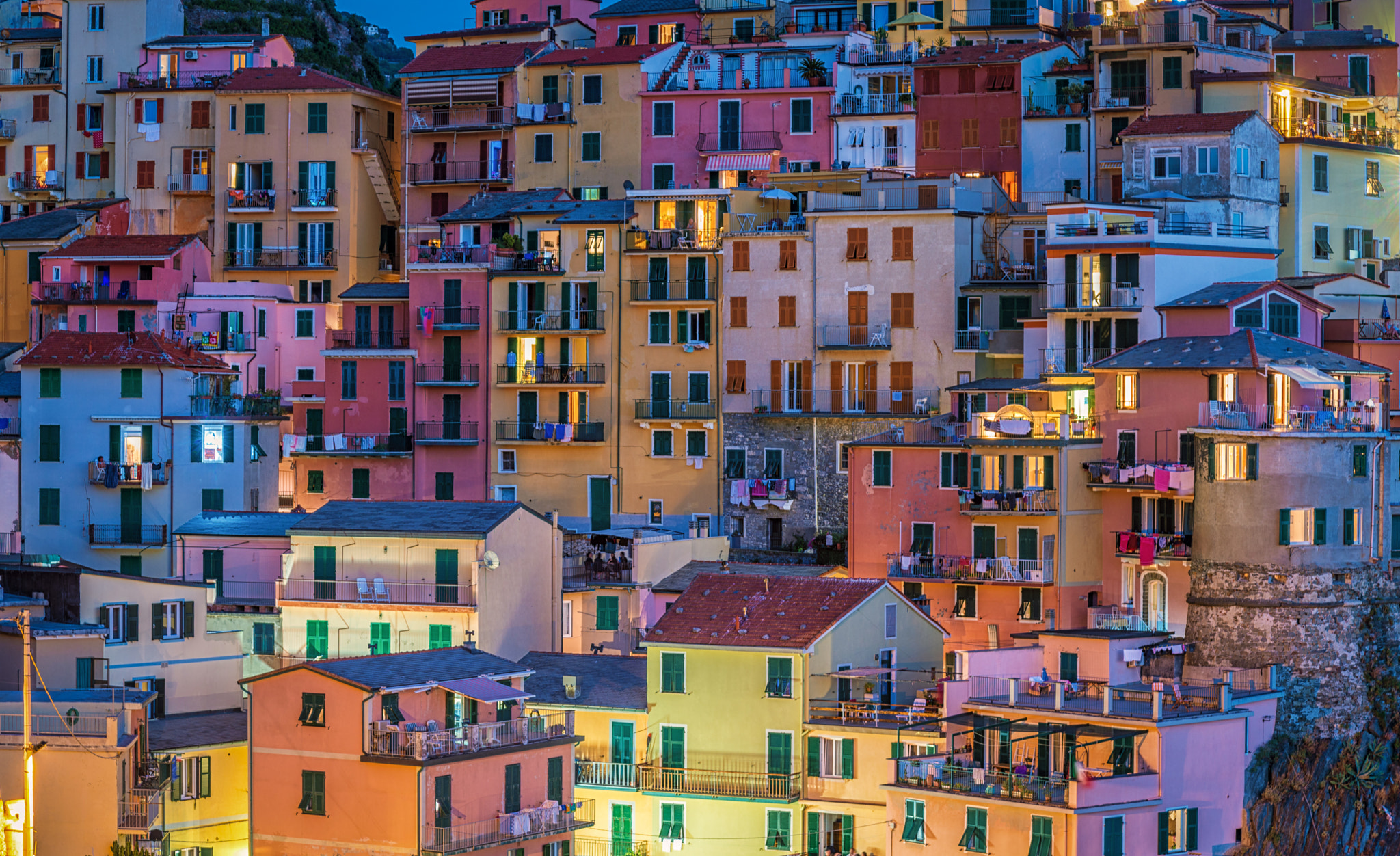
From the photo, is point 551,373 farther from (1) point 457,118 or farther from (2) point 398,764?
(2) point 398,764

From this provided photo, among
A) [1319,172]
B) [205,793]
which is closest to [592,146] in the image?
[1319,172]

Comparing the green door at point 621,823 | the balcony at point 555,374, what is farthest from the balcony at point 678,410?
the green door at point 621,823

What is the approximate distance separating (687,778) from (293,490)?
96.1 ft

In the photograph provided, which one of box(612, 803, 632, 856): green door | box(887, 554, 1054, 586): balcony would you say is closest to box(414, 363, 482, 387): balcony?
box(887, 554, 1054, 586): balcony

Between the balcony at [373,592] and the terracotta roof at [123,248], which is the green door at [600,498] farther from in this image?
the balcony at [373,592]

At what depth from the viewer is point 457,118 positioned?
9388cm

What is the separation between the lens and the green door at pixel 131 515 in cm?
7806

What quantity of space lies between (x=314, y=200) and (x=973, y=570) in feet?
109

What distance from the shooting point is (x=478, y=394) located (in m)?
85.2

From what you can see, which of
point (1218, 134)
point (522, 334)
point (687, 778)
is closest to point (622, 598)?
point (687, 778)

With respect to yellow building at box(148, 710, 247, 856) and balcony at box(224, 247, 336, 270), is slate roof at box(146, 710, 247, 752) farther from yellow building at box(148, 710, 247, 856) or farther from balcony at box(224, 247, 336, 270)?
balcony at box(224, 247, 336, 270)

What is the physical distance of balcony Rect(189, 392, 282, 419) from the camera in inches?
3125

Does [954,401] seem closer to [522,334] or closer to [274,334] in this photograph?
[522,334]

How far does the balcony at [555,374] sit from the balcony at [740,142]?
922 cm
